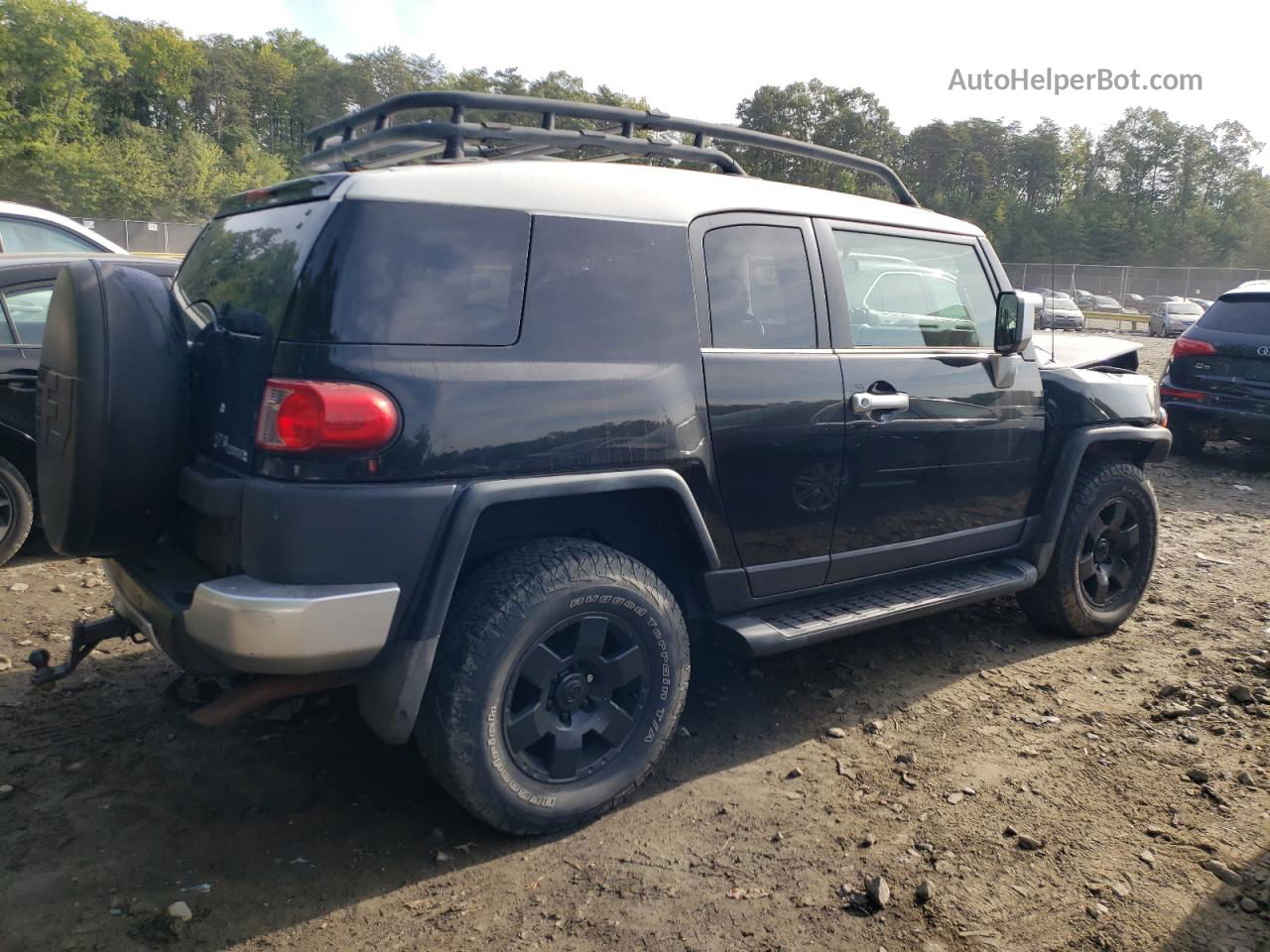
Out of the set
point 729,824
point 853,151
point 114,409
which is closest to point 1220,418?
point 729,824

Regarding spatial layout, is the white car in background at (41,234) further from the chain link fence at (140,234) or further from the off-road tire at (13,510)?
the chain link fence at (140,234)

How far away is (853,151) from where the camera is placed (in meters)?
57.3

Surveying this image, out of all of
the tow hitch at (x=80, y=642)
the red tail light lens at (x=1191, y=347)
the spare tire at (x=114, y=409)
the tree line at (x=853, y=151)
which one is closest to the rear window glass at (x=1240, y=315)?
the red tail light lens at (x=1191, y=347)

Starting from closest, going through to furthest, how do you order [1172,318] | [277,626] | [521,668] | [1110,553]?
[277,626] → [521,668] → [1110,553] → [1172,318]

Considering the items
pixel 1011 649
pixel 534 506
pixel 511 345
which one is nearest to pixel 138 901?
pixel 534 506

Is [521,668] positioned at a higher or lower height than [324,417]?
lower

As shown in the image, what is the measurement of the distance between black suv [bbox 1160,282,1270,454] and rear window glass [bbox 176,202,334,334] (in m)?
8.47

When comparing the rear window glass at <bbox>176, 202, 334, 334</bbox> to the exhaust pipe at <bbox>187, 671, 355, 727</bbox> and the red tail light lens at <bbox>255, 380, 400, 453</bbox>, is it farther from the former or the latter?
the exhaust pipe at <bbox>187, 671, 355, 727</bbox>

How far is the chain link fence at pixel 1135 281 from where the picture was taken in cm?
4147

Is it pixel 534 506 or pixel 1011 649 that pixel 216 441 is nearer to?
pixel 534 506

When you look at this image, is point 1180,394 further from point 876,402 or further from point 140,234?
point 140,234

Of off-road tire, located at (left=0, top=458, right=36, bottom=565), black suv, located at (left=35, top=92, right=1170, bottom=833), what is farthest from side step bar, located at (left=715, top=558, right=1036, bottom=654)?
off-road tire, located at (left=0, top=458, right=36, bottom=565)

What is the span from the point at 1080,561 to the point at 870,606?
1.47 m

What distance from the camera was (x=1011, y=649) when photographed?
441 centimetres
